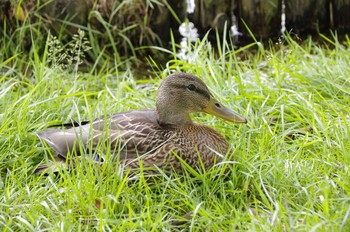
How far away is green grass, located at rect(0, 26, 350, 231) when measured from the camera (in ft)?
10.9

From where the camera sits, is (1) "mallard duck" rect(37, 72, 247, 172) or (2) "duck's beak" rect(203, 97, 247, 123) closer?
(1) "mallard duck" rect(37, 72, 247, 172)

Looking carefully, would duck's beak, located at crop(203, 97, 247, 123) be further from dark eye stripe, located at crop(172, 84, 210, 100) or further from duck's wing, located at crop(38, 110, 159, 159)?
duck's wing, located at crop(38, 110, 159, 159)

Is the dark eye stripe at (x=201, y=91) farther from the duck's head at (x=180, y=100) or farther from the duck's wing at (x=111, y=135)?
the duck's wing at (x=111, y=135)

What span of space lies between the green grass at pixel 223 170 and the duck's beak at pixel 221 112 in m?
0.13

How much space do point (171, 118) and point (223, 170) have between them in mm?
459

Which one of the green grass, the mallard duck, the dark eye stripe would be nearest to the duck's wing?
the mallard duck

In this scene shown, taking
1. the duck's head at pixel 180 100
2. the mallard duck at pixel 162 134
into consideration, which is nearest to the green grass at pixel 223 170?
the mallard duck at pixel 162 134

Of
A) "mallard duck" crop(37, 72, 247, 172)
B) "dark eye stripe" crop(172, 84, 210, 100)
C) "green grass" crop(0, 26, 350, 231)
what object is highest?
"dark eye stripe" crop(172, 84, 210, 100)

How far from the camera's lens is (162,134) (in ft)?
12.8

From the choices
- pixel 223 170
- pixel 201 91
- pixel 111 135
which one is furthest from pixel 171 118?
pixel 223 170

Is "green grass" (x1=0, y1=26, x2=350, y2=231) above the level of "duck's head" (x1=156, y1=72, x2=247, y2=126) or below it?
below

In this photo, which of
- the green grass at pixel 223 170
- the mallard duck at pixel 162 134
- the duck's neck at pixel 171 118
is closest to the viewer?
the green grass at pixel 223 170

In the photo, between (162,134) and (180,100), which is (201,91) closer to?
(180,100)

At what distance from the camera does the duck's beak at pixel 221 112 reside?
13.3ft
